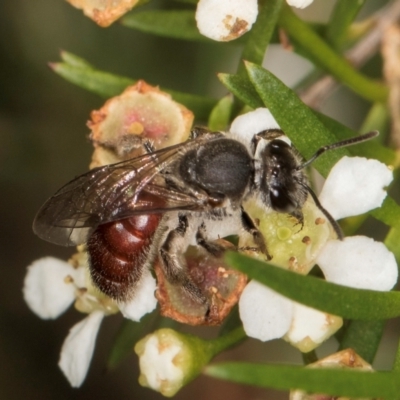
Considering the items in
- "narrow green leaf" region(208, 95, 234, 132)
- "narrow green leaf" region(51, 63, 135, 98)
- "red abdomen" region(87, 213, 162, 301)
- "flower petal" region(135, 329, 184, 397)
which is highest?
"narrow green leaf" region(208, 95, 234, 132)

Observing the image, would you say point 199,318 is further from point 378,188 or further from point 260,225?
point 378,188

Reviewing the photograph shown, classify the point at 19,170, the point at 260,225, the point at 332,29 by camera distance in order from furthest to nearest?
the point at 19,170 < the point at 332,29 < the point at 260,225

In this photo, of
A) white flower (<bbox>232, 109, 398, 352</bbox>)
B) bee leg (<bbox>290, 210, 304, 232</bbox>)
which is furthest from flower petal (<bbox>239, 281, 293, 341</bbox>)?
bee leg (<bbox>290, 210, 304, 232</bbox>)

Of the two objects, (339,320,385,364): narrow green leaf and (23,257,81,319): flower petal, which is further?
(23,257,81,319): flower petal

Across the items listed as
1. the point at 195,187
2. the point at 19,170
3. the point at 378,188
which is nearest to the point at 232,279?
the point at 195,187

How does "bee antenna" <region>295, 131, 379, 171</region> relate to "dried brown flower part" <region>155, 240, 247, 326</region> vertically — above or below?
above

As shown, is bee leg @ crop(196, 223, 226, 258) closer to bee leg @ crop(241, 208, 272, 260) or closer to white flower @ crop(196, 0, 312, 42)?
bee leg @ crop(241, 208, 272, 260)

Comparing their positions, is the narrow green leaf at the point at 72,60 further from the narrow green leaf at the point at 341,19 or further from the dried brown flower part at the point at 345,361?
the dried brown flower part at the point at 345,361

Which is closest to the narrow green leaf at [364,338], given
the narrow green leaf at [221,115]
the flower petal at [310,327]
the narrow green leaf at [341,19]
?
the flower petal at [310,327]
